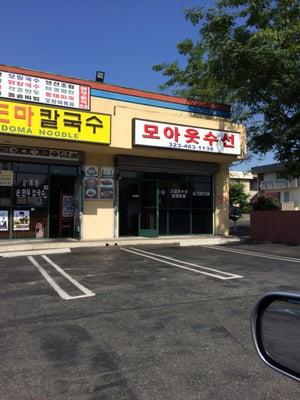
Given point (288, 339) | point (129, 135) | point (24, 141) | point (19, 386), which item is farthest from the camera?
point (129, 135)

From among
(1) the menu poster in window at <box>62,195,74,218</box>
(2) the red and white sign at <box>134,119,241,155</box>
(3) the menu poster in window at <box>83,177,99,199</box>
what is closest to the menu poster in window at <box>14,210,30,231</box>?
(1) the menu poster in window at <box>62,195,74,218</box>

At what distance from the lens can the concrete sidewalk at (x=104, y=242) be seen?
625 inches

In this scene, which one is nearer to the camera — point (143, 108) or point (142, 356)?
point (142, 356)

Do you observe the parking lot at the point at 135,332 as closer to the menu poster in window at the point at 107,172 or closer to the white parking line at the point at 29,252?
the white parking line at the point at 29,252

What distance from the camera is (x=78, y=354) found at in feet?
17.9

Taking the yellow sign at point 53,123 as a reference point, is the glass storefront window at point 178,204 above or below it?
below

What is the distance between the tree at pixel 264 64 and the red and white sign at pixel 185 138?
97 cm

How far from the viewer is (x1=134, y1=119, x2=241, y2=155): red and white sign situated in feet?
59.0

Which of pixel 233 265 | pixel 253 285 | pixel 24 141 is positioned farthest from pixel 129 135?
pixel 253 285

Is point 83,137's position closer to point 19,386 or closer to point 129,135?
point 129,135

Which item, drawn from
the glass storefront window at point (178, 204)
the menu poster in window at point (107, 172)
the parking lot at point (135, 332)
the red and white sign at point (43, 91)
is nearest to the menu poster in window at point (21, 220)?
the menu poster in window at point (107, 172)

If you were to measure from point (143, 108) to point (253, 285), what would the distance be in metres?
11.2

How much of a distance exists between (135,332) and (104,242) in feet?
38.0

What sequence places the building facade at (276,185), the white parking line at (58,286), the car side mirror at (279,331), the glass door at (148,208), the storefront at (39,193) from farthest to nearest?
the building facade at (276,185), the glass door at (148,208), the storefront at (39,193), the white parking line at (58,286), the car side mirror at (279,331)
